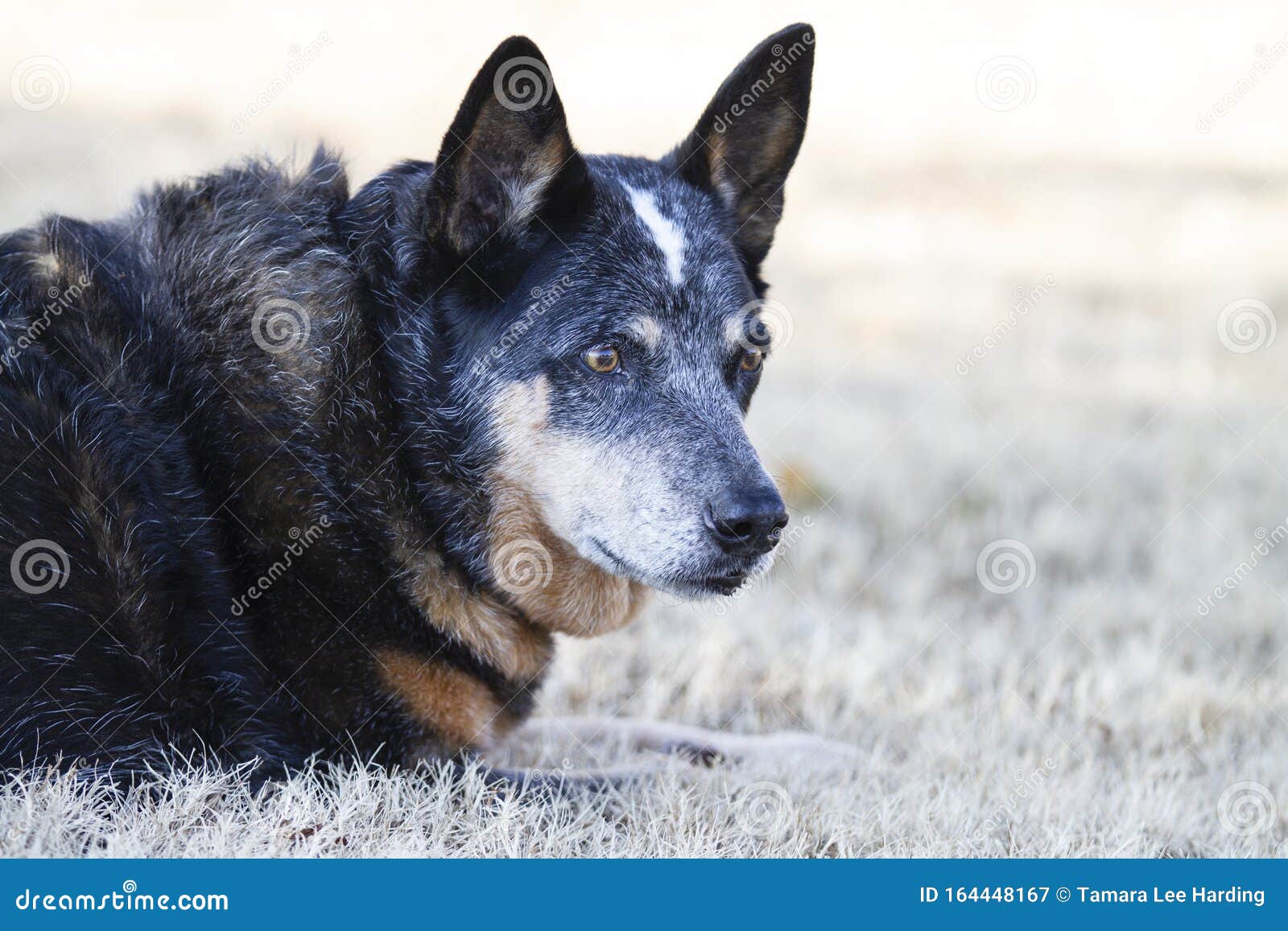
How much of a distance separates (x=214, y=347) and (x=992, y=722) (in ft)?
10.0

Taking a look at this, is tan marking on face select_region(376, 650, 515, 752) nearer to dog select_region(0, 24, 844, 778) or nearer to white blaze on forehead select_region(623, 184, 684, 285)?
dog select_region(0, 24, 844, 778)

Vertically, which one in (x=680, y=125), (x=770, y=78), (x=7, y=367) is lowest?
(x=7, y=367)

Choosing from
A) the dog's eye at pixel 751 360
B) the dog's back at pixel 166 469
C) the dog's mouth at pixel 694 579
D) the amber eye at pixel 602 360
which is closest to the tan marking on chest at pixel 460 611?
the dog's back at pixel 166 469

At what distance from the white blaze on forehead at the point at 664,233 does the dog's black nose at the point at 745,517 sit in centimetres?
74

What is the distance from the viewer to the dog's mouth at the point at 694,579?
361 cm

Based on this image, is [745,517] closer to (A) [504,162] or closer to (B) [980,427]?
(A) [504,162]

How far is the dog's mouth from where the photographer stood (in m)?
3.61

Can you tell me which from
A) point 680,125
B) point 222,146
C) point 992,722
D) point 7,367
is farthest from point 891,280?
point 7,367

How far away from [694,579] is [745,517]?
11.3 inches

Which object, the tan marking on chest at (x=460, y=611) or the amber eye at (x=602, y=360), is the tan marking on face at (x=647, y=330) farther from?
the tan marking on chest at (x=460, y=611)

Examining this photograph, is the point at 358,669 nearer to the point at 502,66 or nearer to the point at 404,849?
the point at 404,849

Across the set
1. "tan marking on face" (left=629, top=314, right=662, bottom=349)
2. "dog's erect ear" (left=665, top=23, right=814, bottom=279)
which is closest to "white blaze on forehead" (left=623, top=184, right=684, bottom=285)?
"tan marking on face" (left=629, top=314, right=662, bottom=349)

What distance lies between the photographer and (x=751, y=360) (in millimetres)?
4051

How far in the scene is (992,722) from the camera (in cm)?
474
